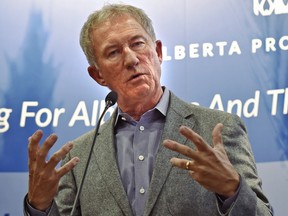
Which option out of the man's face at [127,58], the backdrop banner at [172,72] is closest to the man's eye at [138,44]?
the man's face at [127,58]

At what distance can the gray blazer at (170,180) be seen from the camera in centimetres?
198

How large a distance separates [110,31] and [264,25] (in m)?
0.94

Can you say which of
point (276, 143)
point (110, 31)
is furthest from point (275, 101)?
point (110, 31)

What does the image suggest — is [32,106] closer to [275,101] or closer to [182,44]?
[182,44]

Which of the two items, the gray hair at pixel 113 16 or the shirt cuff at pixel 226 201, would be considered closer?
the shirt cuff at pixel 226 201

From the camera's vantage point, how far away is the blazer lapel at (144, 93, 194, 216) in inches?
79.5

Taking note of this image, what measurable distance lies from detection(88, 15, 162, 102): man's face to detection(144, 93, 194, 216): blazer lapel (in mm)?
143

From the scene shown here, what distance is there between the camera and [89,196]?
2168 mm

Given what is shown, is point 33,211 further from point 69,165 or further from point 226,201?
point 226,201

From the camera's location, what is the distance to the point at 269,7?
116 inches

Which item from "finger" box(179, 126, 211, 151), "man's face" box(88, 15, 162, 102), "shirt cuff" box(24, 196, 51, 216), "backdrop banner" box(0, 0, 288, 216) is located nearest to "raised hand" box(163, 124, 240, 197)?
"finger" box(179, 126, 211, 151)

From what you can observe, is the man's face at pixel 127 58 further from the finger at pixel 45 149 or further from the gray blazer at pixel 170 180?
the finger at pixel 45 149

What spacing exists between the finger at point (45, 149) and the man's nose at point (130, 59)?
63 cm

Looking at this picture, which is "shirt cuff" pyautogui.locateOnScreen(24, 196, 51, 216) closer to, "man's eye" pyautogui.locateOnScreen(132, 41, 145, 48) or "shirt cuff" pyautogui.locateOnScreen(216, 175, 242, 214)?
"shirt cuff" pyautogui.locateOnScreen(216, 175, 242, 214)
